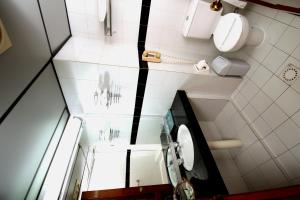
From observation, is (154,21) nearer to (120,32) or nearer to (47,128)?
(120,32)

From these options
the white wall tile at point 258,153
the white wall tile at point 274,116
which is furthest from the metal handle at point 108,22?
the white wall tile at point 258,153

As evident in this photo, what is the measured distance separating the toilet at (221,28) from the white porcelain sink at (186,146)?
0.76 m

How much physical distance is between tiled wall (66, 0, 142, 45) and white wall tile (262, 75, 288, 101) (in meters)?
1.21

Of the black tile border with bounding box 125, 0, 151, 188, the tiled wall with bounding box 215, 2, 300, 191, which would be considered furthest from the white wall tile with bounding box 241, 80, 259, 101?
the black tile border with bounding box 125, 0, 151, 188

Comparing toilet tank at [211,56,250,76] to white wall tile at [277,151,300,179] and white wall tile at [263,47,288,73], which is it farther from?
white wall tile at [277,151,300,179]

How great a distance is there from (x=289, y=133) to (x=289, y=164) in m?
0.21

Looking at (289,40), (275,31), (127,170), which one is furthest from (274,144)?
(127,170)

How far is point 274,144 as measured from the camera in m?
1.15

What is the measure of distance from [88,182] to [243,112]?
181cm

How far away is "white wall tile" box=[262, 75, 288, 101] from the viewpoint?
1125 mm

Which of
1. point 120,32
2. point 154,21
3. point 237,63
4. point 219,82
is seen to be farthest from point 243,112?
point 120,32

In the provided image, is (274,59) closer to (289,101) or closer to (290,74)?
(290,74)

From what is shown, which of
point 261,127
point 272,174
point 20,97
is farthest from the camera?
point 261,127

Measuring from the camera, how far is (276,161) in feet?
3.67
